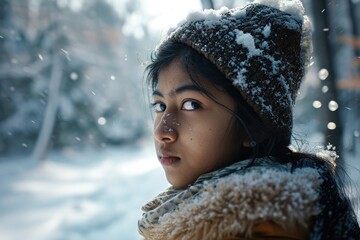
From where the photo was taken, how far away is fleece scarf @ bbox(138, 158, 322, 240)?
0.97 meters

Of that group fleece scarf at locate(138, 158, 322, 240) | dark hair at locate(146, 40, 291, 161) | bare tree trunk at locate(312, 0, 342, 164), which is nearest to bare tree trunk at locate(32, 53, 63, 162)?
bare tree trunk at locate(312, 0, 342, 164)

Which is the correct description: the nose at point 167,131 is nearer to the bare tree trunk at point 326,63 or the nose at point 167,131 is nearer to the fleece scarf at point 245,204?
the fleece scarf at point 245,204

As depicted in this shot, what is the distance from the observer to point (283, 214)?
973mm

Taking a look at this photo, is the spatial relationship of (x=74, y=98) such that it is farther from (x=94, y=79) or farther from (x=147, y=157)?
(x=147, y=157)

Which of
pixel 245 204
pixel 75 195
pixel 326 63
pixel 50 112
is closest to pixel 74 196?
pixel 75 195

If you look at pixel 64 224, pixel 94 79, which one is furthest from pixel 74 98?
pixel 64 224

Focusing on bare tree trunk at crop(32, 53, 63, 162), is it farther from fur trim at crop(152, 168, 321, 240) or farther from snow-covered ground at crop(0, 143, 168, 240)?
fur trim at crop(152, 168, 321, 240)

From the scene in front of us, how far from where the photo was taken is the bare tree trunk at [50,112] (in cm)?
1655

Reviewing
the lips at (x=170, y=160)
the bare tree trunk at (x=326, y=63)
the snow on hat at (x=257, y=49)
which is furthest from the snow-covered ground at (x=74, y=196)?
the snow on hat at (x=257, y=49)

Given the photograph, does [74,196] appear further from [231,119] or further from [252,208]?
[252,208]

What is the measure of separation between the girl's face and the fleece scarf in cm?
20

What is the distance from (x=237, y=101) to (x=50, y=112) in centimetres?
1645

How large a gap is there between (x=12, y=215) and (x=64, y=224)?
2085mm

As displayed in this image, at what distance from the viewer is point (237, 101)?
134cm
